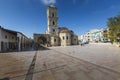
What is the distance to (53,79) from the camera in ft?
16.6

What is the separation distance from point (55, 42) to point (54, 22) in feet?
35.0

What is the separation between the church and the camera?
1946 inches

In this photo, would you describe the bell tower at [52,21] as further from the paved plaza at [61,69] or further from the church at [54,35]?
the paved plaza at [61,69]

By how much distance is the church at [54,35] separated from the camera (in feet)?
162

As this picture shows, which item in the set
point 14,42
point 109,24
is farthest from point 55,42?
point 109,24

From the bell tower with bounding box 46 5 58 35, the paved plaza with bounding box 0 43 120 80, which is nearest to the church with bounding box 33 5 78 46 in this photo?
the bell tower with bounding box 46 5 58 35

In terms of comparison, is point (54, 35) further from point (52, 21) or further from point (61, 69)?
point (61, 69)

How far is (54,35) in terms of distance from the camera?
5069 centimetres

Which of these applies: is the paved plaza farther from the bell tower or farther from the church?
the bell tower

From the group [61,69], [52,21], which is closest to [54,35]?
[52,21]

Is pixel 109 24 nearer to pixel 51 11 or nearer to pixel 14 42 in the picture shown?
pixel 14 42

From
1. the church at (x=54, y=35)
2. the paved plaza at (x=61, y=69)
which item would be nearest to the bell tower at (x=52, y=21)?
the church at (x=54, y=35)

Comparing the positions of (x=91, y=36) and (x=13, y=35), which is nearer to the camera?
(x=13, y=35)

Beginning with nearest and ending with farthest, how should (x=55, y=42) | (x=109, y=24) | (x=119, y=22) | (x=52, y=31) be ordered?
(x=119, y=22) → (x=109, y=24) → (x=55, y=42) → (x=52, y=31)
